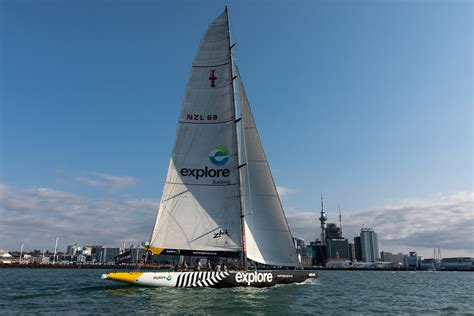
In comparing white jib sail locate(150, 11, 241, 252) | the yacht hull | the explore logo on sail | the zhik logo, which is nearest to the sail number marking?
white jib sail locate(150, 11, 241, 252)

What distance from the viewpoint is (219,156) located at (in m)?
27.3

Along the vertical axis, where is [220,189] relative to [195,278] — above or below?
above

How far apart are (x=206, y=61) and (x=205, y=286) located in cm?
1749

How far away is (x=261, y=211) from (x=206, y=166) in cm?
554

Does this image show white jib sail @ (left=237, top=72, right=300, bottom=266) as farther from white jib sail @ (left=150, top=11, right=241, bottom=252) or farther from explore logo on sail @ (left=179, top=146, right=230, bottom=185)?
explore logo on sail @ (left=179, top=146, right=230, bottom=185)

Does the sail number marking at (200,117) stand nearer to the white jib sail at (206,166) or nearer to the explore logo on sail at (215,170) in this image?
the white jib sail at (206,166)

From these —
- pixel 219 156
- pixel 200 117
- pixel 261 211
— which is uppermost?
pixel 200 117

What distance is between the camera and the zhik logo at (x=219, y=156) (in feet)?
89.5

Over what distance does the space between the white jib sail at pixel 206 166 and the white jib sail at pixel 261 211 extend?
46.5 inches

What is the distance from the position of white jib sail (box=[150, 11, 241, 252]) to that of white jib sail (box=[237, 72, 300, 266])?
3.87ft

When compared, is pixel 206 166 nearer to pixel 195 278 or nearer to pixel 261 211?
pixel 261 211

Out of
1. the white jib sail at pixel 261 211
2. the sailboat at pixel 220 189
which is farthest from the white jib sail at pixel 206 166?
the white jib sail at pixel 261 211

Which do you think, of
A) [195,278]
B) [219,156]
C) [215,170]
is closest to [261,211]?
[215,170]

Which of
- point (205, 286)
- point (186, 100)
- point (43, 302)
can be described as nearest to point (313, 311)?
point (205, 286)
